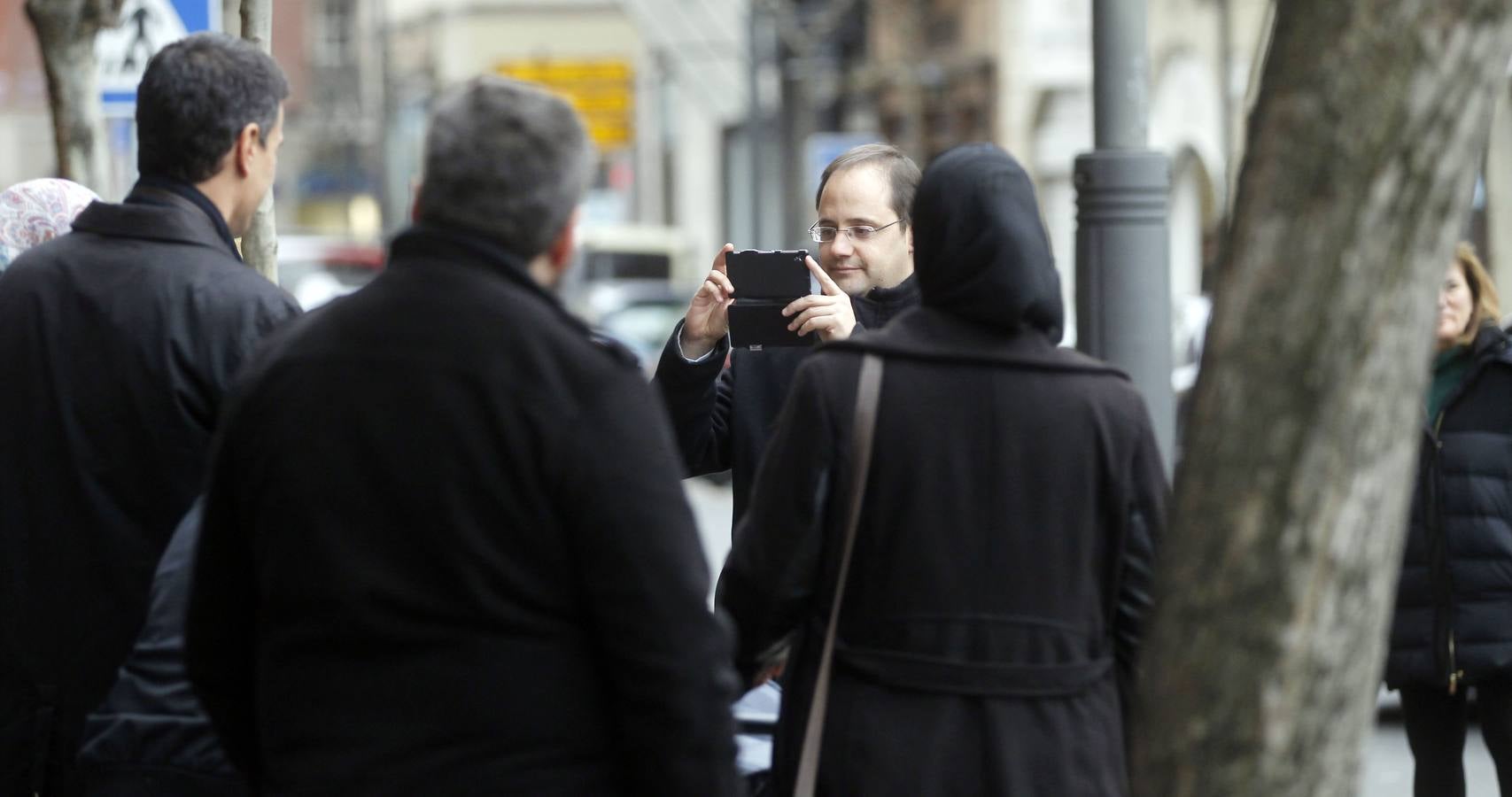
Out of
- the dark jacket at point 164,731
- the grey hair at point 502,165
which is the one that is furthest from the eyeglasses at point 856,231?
the grey hair at point 502,165

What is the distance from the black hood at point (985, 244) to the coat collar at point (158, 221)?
44.4 inches

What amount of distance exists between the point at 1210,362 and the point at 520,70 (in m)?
42.9

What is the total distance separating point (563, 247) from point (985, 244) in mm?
Answer: 799

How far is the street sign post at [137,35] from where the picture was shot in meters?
9.08

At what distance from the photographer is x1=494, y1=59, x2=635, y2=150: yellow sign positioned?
43312 millimetres

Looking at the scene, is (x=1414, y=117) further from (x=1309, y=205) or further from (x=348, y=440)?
(x=348, y=440)

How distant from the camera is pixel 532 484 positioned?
108 inches

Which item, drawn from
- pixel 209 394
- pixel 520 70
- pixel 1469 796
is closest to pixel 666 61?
pixel 520 70

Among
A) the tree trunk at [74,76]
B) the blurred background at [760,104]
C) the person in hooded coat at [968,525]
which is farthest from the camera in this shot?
the blurred background at [760,104]

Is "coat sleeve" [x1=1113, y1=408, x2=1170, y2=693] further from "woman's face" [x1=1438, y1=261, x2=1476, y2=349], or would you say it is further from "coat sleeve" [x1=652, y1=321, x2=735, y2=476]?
"woman's face" [x1=1438, y1=261, x2=1476, y2=349]

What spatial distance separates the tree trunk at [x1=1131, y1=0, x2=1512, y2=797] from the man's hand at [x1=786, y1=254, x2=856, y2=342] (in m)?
1.66

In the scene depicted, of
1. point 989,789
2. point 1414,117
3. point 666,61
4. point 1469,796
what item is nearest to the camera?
point 1414,117

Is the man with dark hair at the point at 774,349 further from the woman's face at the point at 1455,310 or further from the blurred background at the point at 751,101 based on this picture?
the blurred background at the point at 751,101

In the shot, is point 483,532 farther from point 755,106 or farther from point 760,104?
point 760,104
